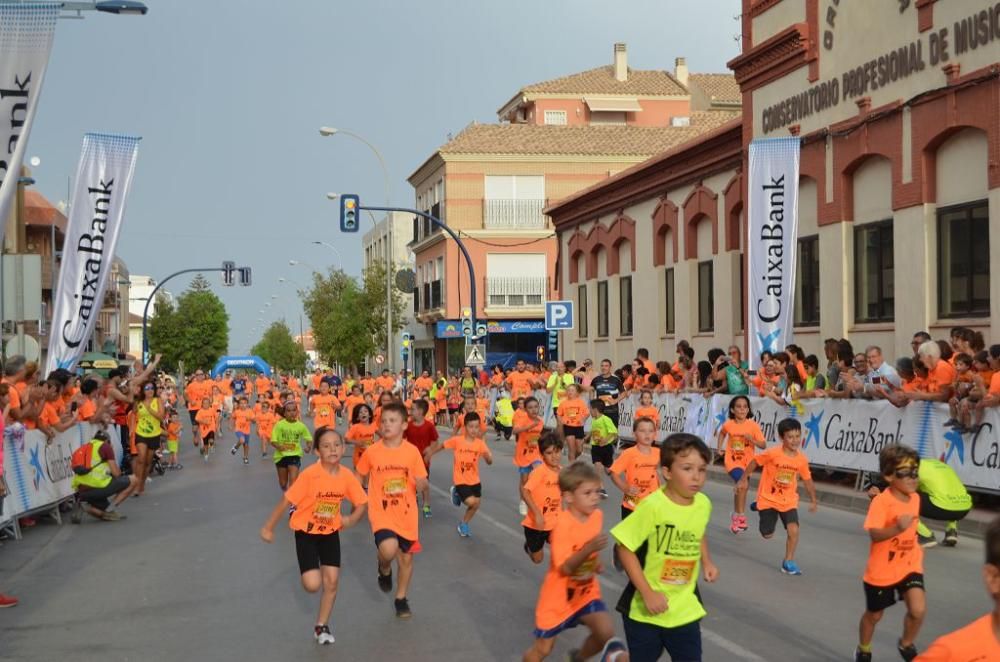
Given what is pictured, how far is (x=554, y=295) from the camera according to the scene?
56.6m

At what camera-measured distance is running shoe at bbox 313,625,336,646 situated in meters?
8.30

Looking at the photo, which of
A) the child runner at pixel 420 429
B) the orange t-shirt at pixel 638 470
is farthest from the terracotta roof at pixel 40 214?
the orange t-shirt at pixel 638 470

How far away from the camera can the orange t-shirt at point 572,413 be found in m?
18.8

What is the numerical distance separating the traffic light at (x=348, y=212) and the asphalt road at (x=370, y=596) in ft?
65.1

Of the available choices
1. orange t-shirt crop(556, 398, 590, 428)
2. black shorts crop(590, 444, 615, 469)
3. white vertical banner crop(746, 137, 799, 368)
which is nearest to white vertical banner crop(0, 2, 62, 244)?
black shorts crop(590, 444, 615, 469)

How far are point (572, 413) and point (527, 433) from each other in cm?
436

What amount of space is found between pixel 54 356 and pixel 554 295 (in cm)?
4186

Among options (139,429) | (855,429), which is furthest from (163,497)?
(855,429)

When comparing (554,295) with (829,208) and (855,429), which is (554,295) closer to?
(829,208)

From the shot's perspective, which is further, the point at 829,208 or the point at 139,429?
the point at 829,208

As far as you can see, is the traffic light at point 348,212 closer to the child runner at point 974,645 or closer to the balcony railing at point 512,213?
the balcony railing at point 512,213

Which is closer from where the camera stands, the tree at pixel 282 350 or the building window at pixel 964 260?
the building window at pixel 964 260

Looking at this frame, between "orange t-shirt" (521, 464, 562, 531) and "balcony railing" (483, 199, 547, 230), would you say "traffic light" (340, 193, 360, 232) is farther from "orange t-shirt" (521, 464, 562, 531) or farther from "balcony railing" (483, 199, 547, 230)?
"orange t-shirt" (521, 464, 562, 531)

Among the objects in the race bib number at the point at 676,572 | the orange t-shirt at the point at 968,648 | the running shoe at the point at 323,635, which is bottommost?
the running shoe at the point at 323,635
